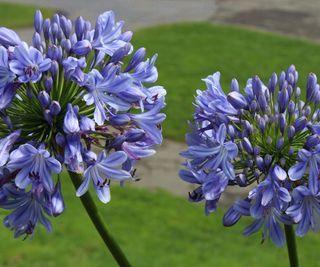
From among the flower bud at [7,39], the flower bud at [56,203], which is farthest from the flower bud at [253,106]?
the flower bud at [7,39]

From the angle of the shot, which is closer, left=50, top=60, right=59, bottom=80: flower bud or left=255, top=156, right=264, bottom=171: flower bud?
left=50, top=60, right=59, bottom=80: flower bud

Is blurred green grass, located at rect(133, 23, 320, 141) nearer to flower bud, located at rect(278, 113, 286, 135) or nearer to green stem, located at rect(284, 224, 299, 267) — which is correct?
flower bud, located at rect(278, 113, 286, 135)

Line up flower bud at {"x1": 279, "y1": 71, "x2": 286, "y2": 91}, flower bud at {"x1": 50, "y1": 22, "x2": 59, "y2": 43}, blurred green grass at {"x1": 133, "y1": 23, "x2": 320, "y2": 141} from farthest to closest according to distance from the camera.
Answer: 1. blurred green grass at {"x1": 133, "y1": 23, "x2": 320, "y2": 141}
2. flower bud at {"x1": 279, "y1": 71, "x2": 286, "y2": 91}
3. flower bud at {"x1": 50, "y1": 22, "x2": 59, "y2": 43}

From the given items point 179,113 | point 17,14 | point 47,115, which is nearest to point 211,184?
point 47,115

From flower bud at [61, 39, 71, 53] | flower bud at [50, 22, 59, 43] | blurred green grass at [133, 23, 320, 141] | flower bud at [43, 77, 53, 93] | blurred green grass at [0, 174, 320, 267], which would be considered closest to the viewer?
flower bud at [43, 77, 53, 93]

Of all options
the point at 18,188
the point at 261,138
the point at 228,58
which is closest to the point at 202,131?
the point at 261,138

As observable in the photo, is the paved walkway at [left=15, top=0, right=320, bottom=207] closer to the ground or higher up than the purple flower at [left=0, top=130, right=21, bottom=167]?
closer to the ground

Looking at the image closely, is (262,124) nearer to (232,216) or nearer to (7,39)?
(232,216)

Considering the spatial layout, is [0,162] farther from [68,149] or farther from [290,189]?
[290,189]

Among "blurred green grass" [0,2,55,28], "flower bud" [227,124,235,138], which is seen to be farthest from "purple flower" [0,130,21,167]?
"blurred green grass" [0,2,55,28]
